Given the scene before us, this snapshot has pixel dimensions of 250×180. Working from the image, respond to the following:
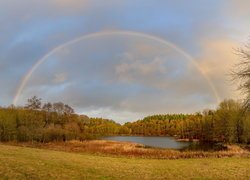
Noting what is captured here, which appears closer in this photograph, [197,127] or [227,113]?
[227,113]

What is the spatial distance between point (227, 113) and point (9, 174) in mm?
84126

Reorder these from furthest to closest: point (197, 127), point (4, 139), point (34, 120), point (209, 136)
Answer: point (197, 127) < point (209, 136) < point (34, 120) < point (4, 139)

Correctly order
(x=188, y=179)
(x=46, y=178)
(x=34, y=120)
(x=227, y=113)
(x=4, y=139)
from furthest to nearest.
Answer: (x=227, y=113)
(x=34, y=120)
(x=4, y=139)
(x=188, y=179)
(x=46, y=178)

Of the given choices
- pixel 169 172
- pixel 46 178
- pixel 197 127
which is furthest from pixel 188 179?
pixel 197 127

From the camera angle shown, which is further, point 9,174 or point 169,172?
point 169,172

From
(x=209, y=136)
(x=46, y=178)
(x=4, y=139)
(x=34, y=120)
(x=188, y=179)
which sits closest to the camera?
(x=46, y=178)

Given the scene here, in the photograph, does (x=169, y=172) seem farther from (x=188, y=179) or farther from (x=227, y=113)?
(x=227, y=113)

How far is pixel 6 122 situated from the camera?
83.3 m

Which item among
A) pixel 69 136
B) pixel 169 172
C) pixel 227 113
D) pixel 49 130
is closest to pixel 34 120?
pixel 49 130

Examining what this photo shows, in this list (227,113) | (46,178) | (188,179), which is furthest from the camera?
(227,113)

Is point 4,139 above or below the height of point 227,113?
below

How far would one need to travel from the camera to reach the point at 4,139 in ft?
268

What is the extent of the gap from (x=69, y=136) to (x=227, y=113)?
4524 cm

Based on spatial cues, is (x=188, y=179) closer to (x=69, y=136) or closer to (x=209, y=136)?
(x=69, y=136)
